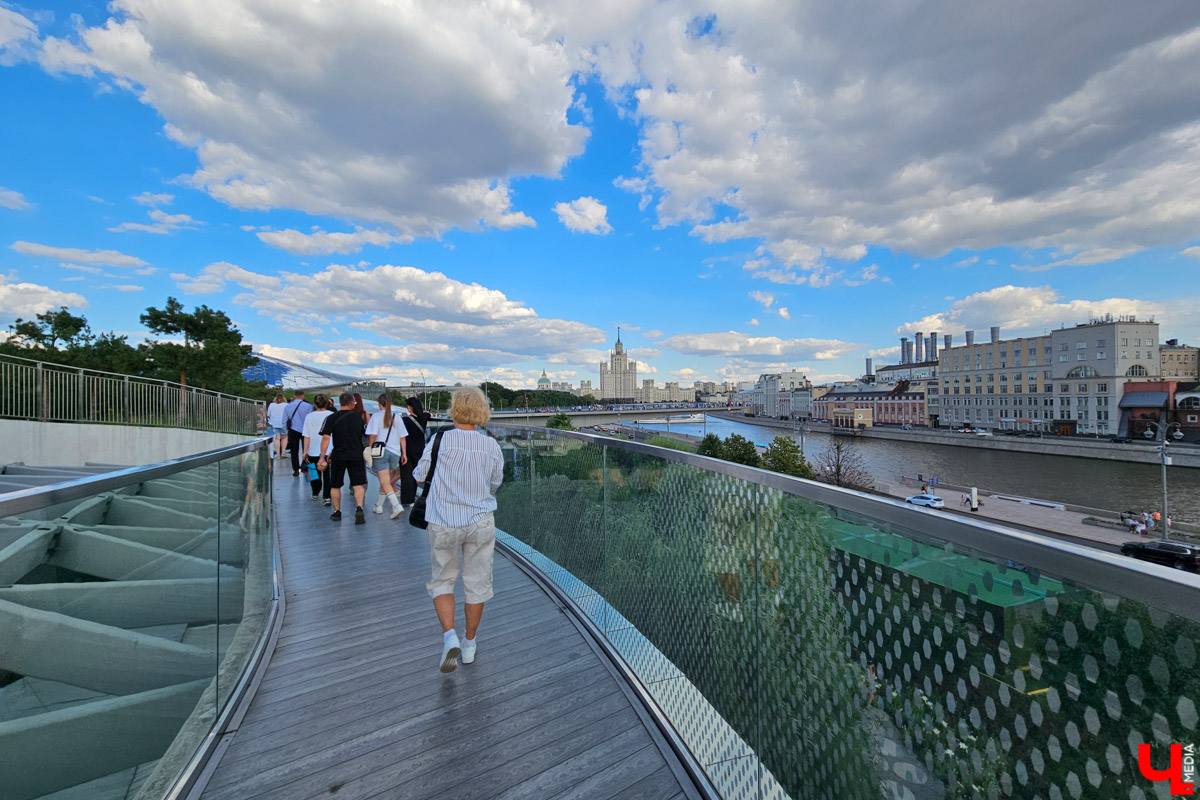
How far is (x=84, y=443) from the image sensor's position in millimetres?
11883

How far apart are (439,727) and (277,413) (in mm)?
10043

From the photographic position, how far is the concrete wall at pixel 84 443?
1038 cm

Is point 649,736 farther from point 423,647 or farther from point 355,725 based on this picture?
point 423,647

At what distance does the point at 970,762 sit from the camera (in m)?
1.07

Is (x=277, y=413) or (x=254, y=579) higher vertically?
(x=277, y=413)

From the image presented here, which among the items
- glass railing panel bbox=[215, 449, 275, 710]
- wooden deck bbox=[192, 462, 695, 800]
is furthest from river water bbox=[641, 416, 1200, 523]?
glass railing panel bbox=[215, 449, 275, 710]

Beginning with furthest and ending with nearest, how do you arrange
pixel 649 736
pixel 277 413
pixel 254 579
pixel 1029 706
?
pixel 277 413 → pixel 254 579 → pixel 649 736 → pixel 1029 706

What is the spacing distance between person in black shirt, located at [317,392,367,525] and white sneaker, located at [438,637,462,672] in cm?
377

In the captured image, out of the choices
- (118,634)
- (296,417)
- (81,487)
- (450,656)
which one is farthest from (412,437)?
(296,417)

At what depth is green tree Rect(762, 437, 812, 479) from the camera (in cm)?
3161

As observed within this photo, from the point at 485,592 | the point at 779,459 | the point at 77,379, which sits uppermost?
the point at 77,379

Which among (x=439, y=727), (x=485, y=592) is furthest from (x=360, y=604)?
(x=439, y=727)

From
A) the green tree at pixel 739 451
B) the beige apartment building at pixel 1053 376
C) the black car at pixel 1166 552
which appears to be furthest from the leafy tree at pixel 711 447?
the beige apartment building at pixel 1053 376

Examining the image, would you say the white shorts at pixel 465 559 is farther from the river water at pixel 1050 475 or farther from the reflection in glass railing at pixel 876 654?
the river water at pixel 1050 475
